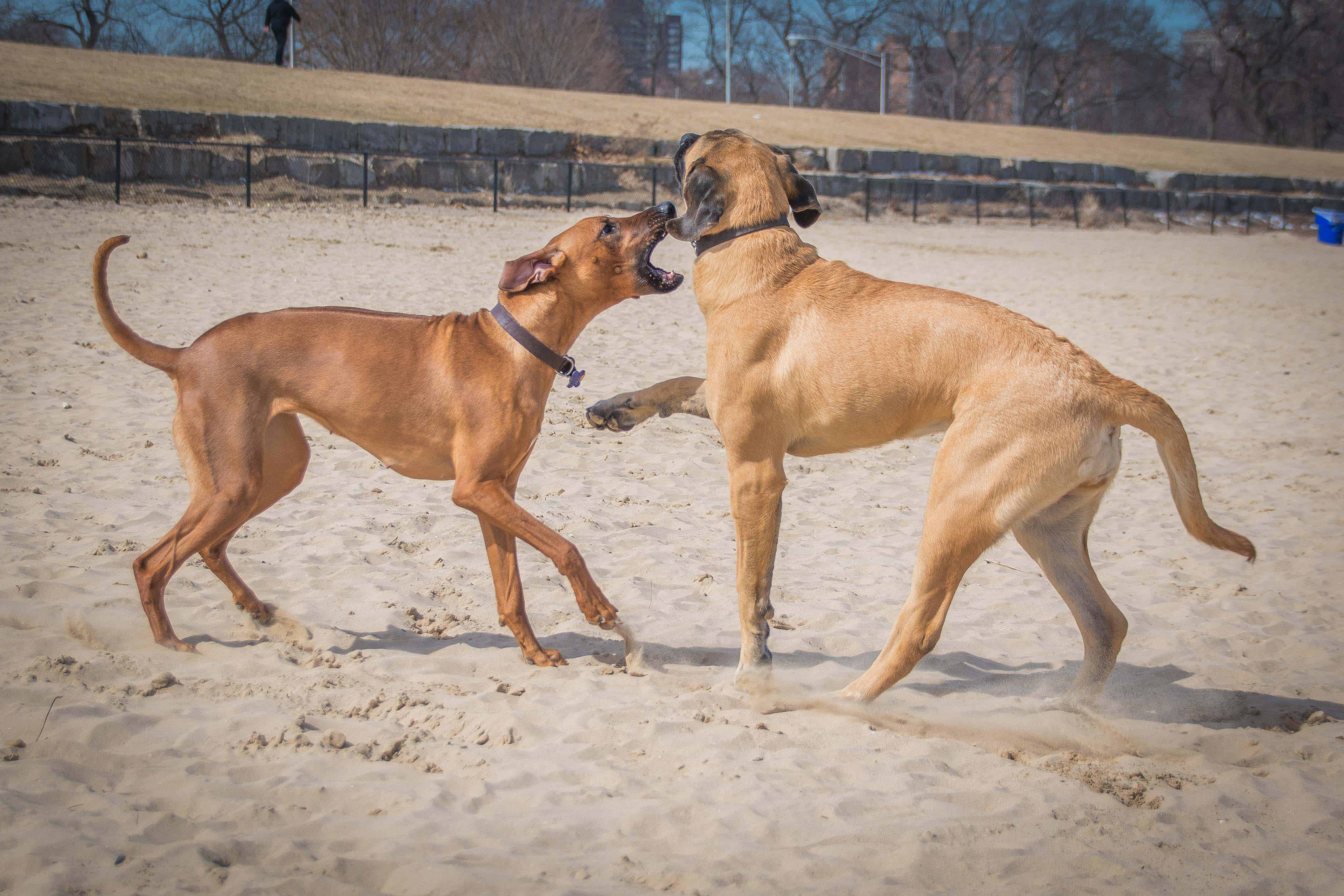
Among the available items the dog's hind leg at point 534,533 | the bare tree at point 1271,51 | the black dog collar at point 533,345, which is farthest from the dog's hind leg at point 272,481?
the bare tree at point 1271,51

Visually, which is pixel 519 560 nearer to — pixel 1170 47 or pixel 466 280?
pixel 466 280

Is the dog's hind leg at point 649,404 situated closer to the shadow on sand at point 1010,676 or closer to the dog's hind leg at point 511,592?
the dog's hind leg at point 511,592

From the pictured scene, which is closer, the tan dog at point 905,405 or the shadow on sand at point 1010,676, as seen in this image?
the tan dog at point 905,405

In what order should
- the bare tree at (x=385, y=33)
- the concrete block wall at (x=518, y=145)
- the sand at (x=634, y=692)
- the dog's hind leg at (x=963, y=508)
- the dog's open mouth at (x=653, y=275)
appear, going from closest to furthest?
the sand at (x=634, y=692) < the dog's hind leg at (x=963, y=508) < the dog's open mouth at (x=653, y=275) < the concrete block wall at (x=518, y=145) < the bare tree at (x=385, y=33)

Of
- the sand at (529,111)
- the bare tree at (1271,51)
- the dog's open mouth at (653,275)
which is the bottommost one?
the dog's open mouth at (653,275)

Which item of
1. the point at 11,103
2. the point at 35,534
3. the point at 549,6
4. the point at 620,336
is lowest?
the point at 35,534

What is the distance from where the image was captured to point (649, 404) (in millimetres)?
4660

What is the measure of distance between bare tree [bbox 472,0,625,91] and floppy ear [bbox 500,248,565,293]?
172 feet

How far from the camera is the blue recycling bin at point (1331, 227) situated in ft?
94.5

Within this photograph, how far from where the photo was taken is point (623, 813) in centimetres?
319

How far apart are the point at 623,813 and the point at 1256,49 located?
77262 millimetres

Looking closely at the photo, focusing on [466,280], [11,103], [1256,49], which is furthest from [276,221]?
[1256,49]

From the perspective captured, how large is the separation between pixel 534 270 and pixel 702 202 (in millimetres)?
816

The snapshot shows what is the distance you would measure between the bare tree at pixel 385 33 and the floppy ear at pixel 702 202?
4636cm
